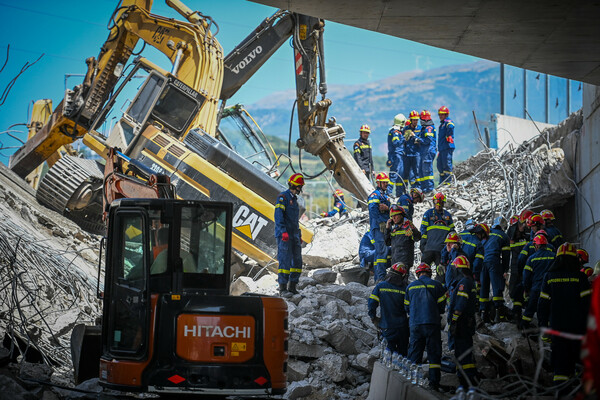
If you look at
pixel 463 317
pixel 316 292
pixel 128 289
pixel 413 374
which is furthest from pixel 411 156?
pixel 128 289

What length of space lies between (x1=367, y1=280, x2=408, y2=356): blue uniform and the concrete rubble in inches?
25.6

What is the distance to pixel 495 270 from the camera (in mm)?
10805

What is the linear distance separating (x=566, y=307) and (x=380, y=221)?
181 inches

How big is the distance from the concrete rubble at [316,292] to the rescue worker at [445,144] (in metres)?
0.69

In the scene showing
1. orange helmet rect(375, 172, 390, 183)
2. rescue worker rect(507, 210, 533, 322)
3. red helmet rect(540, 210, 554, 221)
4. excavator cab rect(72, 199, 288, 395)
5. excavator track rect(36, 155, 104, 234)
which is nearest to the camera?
excavator cab rect(72, 199, 288, 395)

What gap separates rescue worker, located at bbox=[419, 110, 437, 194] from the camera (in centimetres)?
1633

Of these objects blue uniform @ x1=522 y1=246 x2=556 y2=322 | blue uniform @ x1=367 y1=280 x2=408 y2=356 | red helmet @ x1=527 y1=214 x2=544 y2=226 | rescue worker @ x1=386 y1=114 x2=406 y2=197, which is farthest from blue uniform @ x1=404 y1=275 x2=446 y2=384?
rescue worker @ x1=386 y1=114 x2=406 y2=197

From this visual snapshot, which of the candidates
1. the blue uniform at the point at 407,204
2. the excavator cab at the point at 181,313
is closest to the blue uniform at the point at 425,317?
the excavator cab at the point at 181,313

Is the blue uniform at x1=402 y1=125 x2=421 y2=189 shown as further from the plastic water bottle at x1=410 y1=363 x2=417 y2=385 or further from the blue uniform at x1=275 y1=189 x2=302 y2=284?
the plastic water bottle at x1=410 y1=363 x2=417 y2=385

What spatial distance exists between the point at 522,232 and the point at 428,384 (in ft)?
12.8

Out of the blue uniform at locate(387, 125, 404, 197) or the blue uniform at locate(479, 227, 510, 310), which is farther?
the blue uniform at locate(387, 125, 404, 197)

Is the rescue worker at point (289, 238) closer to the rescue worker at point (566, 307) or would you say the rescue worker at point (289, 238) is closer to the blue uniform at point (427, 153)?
the rescue worker at point (566, 307)

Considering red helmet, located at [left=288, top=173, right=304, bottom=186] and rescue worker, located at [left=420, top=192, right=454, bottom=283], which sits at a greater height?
red helmet, located at [left=288, top=173, right=304, bottom=186]

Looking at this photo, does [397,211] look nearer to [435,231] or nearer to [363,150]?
[435,231]
